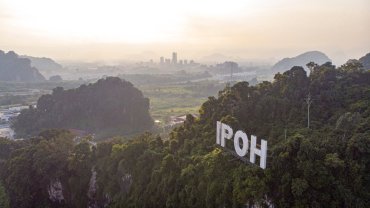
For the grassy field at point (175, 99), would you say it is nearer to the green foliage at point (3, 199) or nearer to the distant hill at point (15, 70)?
the green foliage at point (3, 199)

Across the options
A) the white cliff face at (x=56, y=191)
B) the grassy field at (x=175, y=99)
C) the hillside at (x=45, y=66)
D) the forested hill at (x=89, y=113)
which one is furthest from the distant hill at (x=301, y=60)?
the white cliff face at (x=56, y=191)

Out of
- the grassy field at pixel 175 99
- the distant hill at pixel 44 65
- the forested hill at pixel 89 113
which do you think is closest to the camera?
the forested hill at pixel 89 113

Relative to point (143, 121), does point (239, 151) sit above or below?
above

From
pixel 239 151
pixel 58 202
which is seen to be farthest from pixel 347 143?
pixel 58 202

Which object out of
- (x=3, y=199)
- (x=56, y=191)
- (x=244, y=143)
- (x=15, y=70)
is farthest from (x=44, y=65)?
(x=244, y=143)

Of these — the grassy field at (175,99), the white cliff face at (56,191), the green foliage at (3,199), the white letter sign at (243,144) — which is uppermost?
the white letter sign at (243,144)

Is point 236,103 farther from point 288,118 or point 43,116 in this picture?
point 43,116

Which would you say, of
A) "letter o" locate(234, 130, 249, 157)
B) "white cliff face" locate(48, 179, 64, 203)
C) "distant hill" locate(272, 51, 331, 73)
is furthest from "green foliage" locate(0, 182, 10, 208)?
"distant hill" locate(272, 51, 331, 73)
